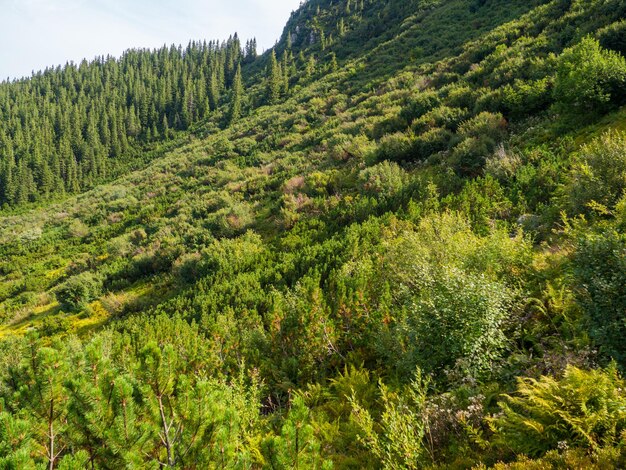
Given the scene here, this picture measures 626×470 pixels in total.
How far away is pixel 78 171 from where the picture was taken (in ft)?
218

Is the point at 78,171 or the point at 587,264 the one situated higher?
the point at 78,171

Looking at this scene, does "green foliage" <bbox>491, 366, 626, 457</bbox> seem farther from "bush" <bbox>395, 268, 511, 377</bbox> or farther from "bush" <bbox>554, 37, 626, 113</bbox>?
"bush" <bbox>554, 37, 626, 113</bbox>

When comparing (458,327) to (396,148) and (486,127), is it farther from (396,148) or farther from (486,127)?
(396,148)

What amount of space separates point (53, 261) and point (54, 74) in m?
115

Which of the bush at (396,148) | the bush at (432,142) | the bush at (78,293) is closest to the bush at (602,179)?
the bush at (432,142)

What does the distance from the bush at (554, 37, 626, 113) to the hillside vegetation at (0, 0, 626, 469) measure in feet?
0.25

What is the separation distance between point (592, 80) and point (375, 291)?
33.2 feet

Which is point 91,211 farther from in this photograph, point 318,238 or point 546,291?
point 546,291

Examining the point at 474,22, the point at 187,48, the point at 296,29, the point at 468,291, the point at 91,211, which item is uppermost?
the point at 187,48

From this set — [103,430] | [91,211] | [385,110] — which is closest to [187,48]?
[91,211]

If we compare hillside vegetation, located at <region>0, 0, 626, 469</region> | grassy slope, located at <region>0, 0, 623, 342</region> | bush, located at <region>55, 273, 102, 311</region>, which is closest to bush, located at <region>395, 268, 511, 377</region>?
hillside vegetation, located at <region>0, 0, 626, 469</region>

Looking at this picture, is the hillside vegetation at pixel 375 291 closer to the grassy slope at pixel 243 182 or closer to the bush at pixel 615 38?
the bush at pixel 615 38

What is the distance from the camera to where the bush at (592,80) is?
33.0ft

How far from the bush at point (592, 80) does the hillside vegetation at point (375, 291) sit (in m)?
0.08
